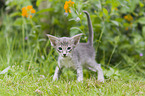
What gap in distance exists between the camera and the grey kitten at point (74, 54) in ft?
9.80

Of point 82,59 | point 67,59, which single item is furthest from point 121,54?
point 67,59

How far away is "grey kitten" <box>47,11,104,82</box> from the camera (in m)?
2.99

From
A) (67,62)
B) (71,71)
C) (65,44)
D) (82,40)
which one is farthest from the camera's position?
(82,40)

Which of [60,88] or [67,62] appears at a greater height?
[67,62]

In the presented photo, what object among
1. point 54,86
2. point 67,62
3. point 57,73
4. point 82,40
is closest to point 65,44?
point 67,62

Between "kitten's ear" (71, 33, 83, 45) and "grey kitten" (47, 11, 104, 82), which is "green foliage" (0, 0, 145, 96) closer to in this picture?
"grey kitten" (47, 11, 104, 82)

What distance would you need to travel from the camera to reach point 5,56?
3.86m

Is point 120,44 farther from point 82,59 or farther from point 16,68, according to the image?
point 16,68

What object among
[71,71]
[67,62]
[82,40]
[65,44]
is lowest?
[71,71]

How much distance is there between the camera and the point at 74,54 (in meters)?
3.19

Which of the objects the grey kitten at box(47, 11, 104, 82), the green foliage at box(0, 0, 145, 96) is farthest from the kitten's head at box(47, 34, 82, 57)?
the green foliage at box(0, 0, 145, 96)

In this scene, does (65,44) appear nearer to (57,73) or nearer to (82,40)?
(57,73)

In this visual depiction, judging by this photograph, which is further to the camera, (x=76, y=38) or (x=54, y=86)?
(x=76, y=38)

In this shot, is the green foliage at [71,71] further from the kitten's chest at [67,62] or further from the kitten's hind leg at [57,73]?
the kitten's chest at [67,62]
